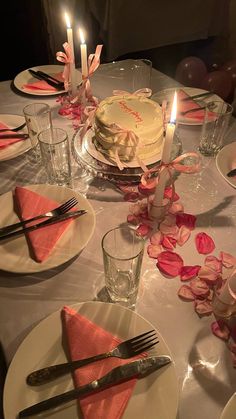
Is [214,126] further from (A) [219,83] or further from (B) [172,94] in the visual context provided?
(A) [219,83]

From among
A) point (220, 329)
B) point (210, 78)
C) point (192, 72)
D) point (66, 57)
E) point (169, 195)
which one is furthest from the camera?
point (192, 72)

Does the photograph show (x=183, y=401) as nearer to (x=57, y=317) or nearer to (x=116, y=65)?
(x=57, y=317)

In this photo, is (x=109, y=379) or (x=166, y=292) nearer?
(x=109, y=379)

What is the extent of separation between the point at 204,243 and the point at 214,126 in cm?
50

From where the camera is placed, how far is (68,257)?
862 millimetres

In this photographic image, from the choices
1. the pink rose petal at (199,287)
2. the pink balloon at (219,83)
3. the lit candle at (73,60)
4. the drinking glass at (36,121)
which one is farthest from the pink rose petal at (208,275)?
the pink balloon at (219,83)

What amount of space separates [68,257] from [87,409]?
346 mm

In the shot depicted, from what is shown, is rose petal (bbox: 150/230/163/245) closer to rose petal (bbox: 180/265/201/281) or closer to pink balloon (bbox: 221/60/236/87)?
rose petal (bbox: 180/265/201/281)

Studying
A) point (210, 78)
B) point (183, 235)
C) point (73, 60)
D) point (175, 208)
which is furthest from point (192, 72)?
point (183, 235)

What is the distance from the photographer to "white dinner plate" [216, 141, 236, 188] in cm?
112

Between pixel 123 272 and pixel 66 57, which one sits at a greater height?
pixel 66 57

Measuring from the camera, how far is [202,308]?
31.0 inches

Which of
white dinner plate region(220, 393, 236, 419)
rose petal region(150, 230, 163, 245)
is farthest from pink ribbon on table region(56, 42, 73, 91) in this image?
white dinner plate region(220, 393, 236, 419)

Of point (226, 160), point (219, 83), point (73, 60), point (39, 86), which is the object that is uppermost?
point (73, 60)
